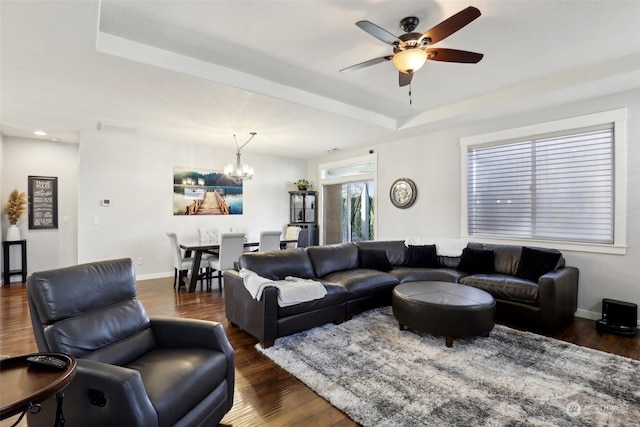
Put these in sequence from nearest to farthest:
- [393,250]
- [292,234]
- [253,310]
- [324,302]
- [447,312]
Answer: [447,312] → [253,310] → [324,302] → [393,250] → [292,234]

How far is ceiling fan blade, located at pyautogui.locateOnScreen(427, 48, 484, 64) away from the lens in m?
2.33

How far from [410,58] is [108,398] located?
271 centimetres

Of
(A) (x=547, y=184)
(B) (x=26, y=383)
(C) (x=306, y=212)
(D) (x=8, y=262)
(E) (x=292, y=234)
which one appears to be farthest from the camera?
(C) (x=306, y=212)

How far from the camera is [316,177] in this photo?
780cm

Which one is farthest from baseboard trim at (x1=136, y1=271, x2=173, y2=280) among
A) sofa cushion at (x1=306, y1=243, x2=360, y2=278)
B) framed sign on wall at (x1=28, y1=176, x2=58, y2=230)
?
sofa cushion at (x1=306, y1=243, x2=360, y2=278)

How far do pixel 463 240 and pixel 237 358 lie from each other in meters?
3.57

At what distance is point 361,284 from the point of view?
3633mm

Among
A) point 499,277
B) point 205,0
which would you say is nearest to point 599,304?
point 499,277

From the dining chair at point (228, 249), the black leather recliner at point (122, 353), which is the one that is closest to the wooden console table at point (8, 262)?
the dining chair at point (228, 249)

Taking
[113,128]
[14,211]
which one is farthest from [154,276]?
[113,128]

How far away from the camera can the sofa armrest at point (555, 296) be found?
312cm

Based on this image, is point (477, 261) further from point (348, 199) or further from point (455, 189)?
point (348, 199)

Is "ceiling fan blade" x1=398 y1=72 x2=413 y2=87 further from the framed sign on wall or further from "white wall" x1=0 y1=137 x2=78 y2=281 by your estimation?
the framed sign on wall

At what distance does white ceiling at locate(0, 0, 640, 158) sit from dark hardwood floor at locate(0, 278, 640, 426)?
2.63m
